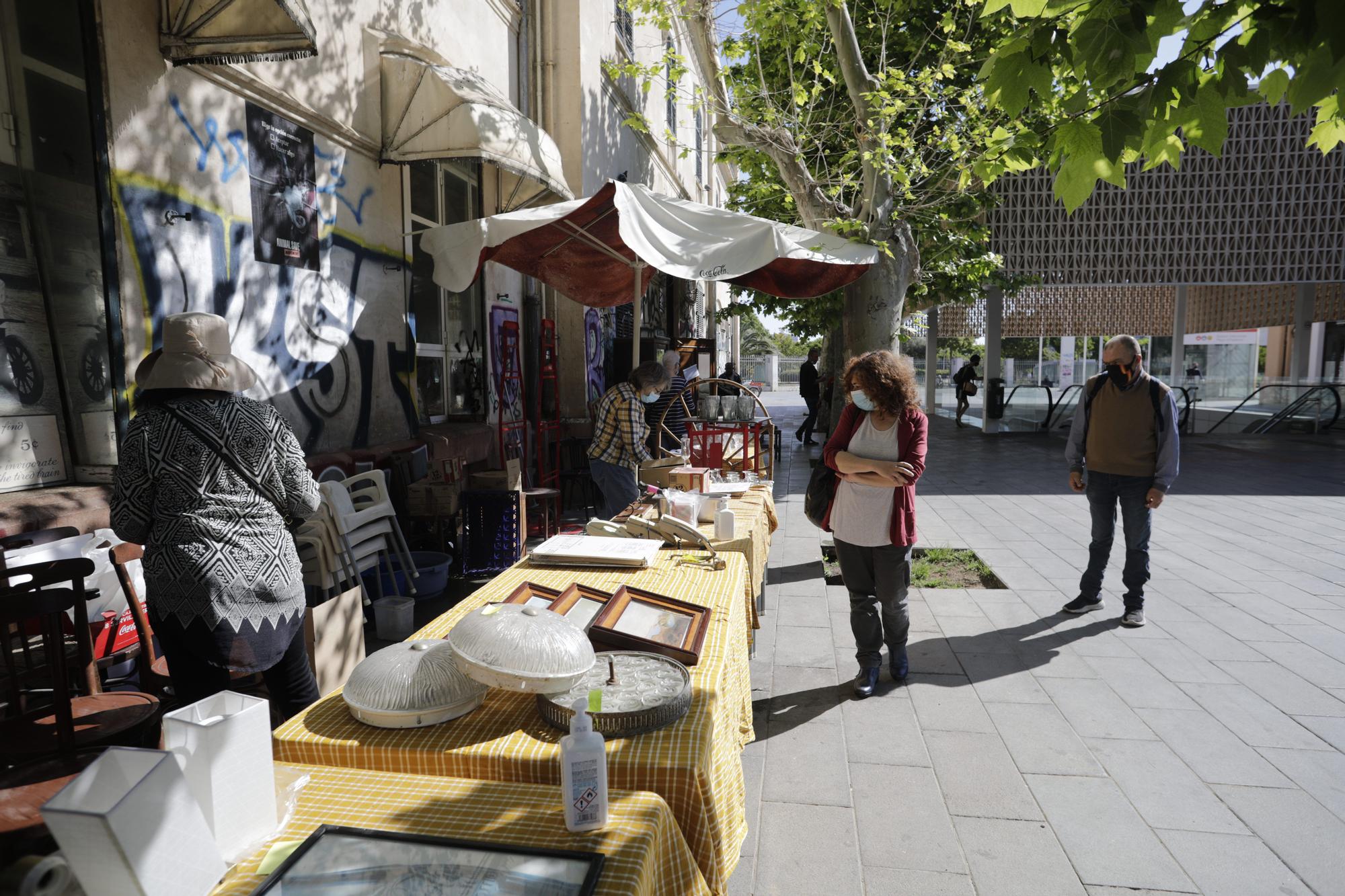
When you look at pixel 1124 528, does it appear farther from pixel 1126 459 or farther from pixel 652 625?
pixel 652 625

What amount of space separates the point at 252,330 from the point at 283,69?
6.03ft

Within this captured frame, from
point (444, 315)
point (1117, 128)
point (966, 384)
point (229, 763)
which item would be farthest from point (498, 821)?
point (966, 384)

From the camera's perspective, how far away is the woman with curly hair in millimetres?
3947

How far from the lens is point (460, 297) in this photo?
838 cm

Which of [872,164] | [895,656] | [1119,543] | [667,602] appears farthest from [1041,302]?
[667,602]

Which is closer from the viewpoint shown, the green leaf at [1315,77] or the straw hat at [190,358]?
the green leaf at [1315,77]

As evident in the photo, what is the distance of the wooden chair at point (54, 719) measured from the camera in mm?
2188

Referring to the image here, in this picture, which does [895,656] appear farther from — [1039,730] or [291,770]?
[291,770]

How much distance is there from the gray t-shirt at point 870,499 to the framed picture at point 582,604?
171 centimetres

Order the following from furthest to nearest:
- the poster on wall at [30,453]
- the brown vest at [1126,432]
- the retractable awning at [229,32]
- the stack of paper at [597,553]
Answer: the brown vest at [1126,432]
the retractable awning at [229,32]
the poster on wall at [30,453]
the stack of paper at [597,553]

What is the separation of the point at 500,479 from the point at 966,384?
1779 cm

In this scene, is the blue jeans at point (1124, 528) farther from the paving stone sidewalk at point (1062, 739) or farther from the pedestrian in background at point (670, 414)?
the pedestrian in background at point (670, 414)

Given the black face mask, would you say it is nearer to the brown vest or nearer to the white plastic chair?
the brown vest

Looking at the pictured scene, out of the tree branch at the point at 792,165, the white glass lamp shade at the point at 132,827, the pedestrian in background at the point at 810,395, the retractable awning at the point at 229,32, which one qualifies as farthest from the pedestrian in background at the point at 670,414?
the pedestrian in background at the point at 810,395
